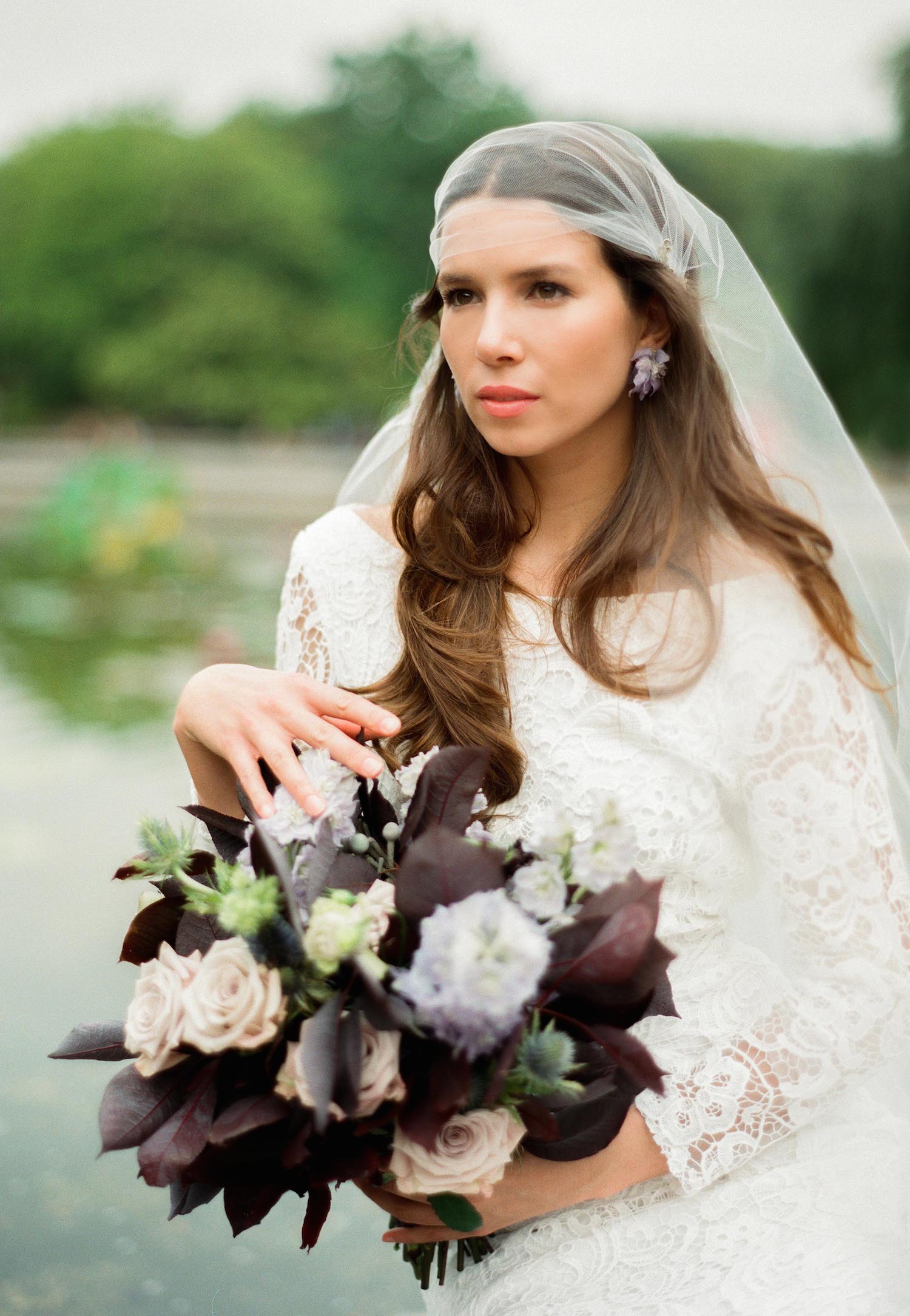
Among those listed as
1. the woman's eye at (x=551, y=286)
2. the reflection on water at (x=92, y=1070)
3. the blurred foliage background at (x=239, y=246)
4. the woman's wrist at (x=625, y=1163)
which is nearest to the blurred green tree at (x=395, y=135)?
the blurred foliage background at (x=239, y=246)

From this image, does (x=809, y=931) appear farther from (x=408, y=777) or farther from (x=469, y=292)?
(x=469, y=292)

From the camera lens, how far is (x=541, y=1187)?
5.47ft

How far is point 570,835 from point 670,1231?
0.77 metres

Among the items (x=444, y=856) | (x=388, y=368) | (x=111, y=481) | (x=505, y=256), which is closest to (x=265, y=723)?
(x=444, y=856)

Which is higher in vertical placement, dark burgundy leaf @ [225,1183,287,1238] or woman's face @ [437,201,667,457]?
woman's face @ [437,201,667,457]

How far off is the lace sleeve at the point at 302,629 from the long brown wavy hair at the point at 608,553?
0.12 meters

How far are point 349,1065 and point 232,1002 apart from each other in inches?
5.3

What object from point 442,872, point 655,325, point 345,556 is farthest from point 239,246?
point 442,872

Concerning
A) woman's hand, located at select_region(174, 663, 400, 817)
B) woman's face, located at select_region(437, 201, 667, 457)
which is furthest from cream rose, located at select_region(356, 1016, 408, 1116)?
woman's face, located at select_region(437, 201, 667, 457)

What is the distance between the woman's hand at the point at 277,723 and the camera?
1586mm

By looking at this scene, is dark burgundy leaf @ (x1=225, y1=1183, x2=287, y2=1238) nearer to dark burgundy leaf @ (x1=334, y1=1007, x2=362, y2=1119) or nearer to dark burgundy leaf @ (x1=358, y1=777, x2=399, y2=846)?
dark burgundy leaf @ (x1=334, y1=1007, x2=362, y2=1119)

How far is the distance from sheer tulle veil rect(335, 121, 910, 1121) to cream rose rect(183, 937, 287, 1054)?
3.17 ft

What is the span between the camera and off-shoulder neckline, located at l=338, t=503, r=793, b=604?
6.74 ft

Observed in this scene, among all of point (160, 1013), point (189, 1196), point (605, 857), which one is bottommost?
point (189, 1196)
